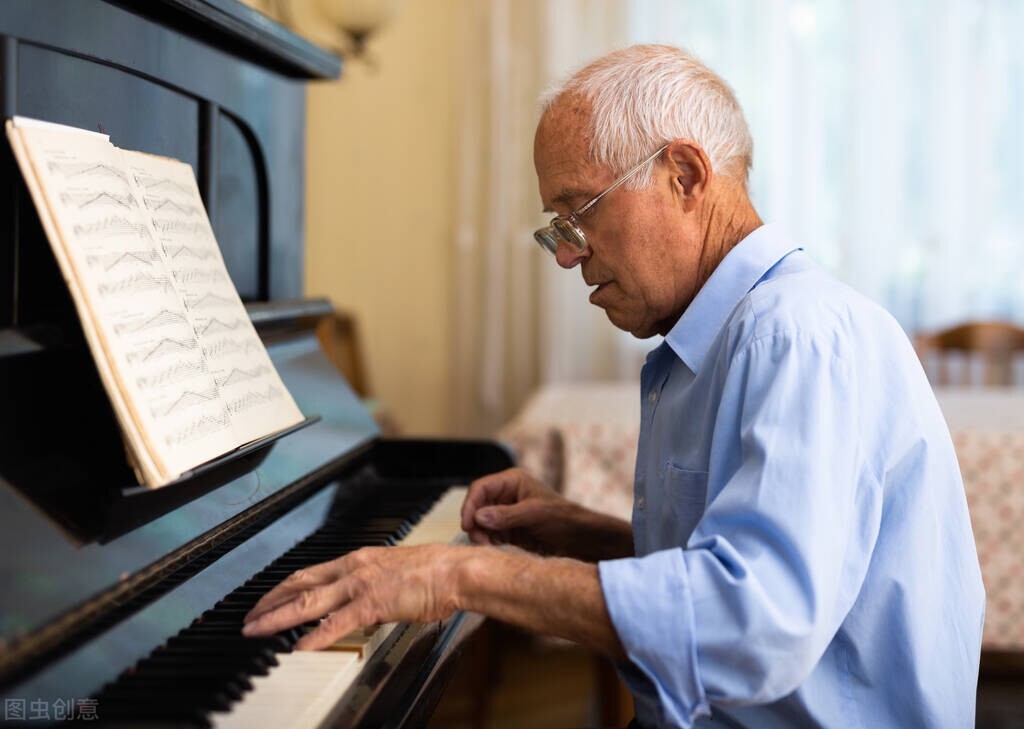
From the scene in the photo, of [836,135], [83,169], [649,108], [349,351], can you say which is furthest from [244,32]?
[836,135]

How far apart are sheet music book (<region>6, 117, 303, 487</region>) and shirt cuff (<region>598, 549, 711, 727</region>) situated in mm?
400

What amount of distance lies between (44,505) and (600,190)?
0.63 metres

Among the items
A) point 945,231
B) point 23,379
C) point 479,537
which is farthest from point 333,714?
point 945,231

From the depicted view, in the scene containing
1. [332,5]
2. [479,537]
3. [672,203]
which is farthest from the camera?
[332,5]

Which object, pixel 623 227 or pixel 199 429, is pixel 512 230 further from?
pixel 199 429

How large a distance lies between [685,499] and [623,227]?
30 cm

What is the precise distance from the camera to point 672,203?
113 cm

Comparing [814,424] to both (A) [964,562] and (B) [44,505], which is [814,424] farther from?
(B) [44,505]

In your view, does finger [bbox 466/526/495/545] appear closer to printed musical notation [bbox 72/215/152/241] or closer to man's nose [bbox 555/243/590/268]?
man's nose [bbox 555/243/590/268]

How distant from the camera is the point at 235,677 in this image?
2.68 ft

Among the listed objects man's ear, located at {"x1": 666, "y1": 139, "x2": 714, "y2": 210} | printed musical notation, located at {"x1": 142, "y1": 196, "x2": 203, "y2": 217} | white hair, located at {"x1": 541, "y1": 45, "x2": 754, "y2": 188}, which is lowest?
printed musical notation, located at {"x1": 142, "y1": 196, "x2": 203, "y2": 217}

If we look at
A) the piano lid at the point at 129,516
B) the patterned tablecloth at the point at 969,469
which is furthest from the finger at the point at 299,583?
the patterned tablecloth at the point at 969,469

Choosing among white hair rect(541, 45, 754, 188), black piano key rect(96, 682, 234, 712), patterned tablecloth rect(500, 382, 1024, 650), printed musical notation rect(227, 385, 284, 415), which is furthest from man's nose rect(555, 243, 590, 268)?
patterned tablecloth rect(500, 382, 1024, 650)

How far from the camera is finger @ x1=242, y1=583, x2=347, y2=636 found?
0.90 metres
